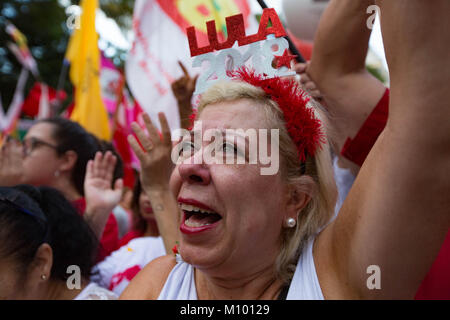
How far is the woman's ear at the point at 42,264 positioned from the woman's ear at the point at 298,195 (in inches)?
41.8

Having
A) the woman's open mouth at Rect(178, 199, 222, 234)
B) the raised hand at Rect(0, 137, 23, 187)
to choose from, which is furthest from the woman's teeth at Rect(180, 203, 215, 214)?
the raised hand at Rect(0, 137, 23, 187)

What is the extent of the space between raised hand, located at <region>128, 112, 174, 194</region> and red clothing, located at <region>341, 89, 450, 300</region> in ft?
2.89

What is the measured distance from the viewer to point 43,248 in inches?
74.8

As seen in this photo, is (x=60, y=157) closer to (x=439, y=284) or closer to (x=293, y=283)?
(x=293, y=283)

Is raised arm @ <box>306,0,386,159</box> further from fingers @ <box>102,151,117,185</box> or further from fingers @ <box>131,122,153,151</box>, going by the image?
fingers @ <box>102,151,117,185</box>

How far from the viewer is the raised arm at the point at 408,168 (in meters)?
1.01

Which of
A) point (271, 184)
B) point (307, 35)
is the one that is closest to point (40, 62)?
point (307, 35)

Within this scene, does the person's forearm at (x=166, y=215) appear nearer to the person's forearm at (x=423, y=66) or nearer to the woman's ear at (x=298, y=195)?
the woman's ear at (x=298, y=195)

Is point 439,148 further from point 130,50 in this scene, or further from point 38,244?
point 130,50

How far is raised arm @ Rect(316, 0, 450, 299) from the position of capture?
3.30ft

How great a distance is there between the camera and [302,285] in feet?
4.50

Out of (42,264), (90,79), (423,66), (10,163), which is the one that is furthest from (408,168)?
(90,79)
